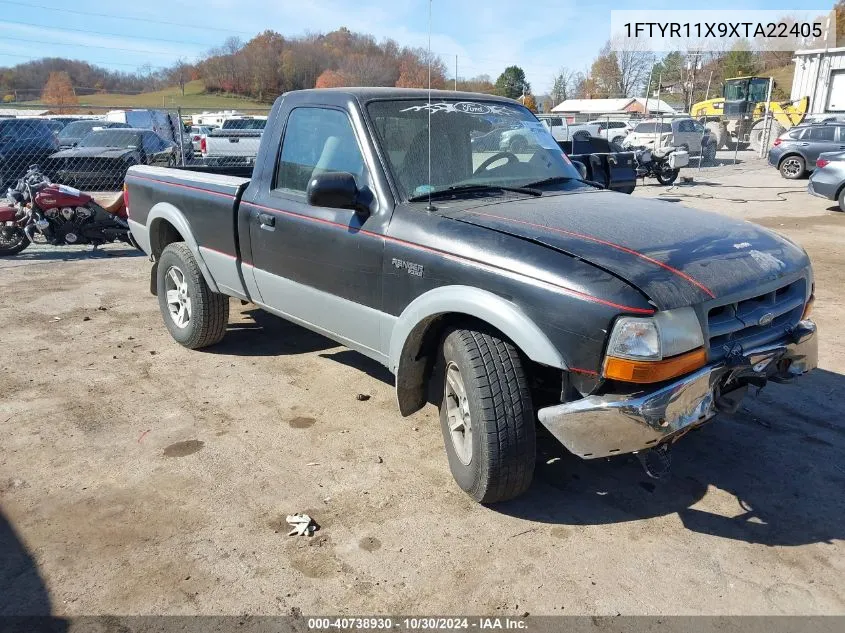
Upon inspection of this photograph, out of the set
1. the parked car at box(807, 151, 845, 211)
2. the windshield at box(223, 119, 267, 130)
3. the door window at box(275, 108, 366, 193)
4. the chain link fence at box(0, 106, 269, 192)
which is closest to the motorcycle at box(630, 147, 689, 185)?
the parked car at box(807, 151, 845, 211)

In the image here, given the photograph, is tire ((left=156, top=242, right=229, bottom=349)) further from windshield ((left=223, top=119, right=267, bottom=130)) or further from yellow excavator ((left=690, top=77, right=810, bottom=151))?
yellow excavator ((left=690, top=77, right=810, bottom=151))

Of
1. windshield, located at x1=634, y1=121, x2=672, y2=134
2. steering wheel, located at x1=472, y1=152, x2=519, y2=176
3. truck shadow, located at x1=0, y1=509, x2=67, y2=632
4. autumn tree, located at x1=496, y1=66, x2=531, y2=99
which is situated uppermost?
autumn tree, located at x1=496, y1=66, x2=531, y2=99

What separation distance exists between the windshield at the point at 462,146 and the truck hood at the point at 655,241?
33cm

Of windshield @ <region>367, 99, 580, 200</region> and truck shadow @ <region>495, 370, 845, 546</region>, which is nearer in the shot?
truck shadow @ <region>495, 370, 845, 546</region>

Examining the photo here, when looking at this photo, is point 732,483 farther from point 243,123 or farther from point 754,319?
point 243,123

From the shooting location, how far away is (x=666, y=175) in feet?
59.8

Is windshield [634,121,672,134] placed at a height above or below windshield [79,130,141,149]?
below

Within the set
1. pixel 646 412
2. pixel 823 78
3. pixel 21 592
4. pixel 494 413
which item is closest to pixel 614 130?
pixel 823 78

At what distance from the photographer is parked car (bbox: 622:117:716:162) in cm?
2522

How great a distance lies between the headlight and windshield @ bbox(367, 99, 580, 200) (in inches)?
58.2

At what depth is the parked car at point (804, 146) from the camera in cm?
1877

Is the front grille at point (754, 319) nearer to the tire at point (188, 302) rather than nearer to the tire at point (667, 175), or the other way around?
the tire at point (188, 302)

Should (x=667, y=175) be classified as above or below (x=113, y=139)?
below

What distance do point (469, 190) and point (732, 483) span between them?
6.96 ft
